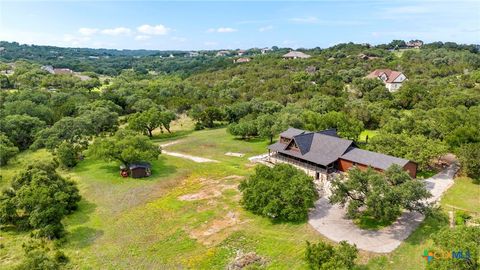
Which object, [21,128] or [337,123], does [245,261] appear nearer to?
[337,123]

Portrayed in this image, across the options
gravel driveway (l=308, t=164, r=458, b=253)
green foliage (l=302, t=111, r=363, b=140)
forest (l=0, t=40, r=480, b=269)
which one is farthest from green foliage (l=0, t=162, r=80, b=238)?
green foliage (l=302, t=111, r=363, b=140)

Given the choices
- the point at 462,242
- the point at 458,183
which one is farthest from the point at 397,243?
the point at 458,183

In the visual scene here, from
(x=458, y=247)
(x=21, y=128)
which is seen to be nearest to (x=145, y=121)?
(x=21, y=128)

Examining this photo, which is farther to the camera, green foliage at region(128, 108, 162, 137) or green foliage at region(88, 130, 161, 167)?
green foliage at region(128, 108, 162, 137)

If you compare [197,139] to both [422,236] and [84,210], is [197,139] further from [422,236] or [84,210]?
[422,236]

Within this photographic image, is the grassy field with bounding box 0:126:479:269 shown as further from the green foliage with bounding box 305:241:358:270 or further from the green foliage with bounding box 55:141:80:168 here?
the green foliage with bounding box 55:141:80:168

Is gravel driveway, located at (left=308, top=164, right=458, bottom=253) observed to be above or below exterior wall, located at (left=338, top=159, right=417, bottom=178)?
below
